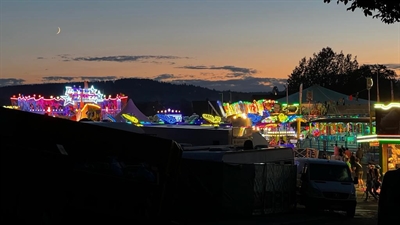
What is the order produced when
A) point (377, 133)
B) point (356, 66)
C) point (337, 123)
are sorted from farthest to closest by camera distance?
point (356, 66)
point (337, 123)
point (377, 133)

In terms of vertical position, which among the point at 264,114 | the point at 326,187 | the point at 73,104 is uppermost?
the point at 73,104

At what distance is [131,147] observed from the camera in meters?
11.6

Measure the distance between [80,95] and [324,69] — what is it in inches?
3116

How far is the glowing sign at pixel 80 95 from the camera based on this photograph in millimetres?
54297

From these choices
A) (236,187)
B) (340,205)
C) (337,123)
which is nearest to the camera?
(236,187)

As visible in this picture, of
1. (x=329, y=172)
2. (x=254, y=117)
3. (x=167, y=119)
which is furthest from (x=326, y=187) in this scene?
(x=254, y=117)

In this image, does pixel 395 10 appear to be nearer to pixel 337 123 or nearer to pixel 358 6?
pixel 358 6

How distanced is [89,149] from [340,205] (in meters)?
13.2

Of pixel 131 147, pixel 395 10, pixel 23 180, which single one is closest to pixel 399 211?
pixel 395 10

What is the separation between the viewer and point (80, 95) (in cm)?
5438

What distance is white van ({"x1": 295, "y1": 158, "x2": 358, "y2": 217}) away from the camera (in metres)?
22.3

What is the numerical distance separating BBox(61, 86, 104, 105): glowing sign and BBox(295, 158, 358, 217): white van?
108ft

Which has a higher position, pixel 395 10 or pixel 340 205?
pixel 395 10

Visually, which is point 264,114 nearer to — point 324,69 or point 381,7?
point 381,7
